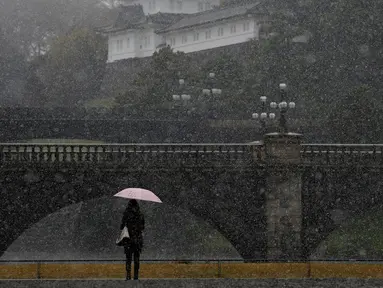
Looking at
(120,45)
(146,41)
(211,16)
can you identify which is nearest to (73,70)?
(120,45)

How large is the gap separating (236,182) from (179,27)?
5558 cm

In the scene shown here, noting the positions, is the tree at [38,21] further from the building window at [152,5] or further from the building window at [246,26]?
the building window at [246,26]

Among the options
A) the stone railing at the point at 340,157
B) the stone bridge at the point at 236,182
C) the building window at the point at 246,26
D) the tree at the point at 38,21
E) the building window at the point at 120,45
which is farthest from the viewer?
the tree at the point at 38,21

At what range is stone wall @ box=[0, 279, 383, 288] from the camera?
2220 centimetres

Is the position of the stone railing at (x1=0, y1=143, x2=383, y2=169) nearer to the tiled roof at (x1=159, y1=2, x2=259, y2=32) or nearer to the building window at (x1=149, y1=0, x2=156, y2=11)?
the tiled roof at (x1=159, y1=2, x2=259, y2=32)

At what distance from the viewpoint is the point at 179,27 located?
99.8 metres

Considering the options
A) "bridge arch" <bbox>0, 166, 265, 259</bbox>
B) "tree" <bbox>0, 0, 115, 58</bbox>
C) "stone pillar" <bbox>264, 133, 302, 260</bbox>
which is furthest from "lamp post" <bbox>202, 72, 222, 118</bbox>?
"tree" <bbox>0, 0, 115, 58</bbox>

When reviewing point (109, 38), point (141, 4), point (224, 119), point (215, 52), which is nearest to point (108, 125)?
point (224, 119)

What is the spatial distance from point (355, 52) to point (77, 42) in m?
32.9

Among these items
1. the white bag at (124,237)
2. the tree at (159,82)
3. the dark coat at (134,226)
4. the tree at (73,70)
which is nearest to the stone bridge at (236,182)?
the dark coat at (134,226)

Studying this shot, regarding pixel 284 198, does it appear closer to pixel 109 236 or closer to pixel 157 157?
pixel 157 157

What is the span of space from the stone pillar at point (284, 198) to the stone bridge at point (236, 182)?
4 cm

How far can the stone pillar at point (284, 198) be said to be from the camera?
145 feet

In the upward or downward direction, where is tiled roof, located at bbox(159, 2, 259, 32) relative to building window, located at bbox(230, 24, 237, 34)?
upward
